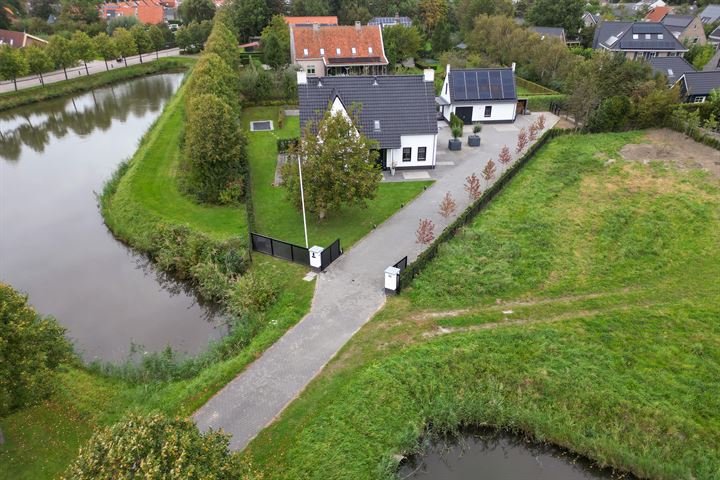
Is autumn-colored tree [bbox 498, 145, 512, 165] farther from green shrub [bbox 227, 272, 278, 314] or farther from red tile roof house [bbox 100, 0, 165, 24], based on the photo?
red tile roof house [bbox 100, 0, 165, 24]

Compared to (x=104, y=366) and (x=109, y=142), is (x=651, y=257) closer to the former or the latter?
(x=104, y=366)

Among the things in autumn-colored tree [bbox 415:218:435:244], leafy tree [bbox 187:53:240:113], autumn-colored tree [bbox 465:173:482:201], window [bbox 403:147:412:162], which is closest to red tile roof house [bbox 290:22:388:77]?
leafy tree [bbox 187:53:240:113]

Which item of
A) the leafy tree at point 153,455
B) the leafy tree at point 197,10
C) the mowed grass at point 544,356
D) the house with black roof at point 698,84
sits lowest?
the mowed grass at point 544,356

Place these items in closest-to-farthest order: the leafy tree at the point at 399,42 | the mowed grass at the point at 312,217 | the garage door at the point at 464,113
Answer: the mowed grass at the point at 312,217 < the garage door at the point at 464,113 < the leafy tree at the point at 399,42

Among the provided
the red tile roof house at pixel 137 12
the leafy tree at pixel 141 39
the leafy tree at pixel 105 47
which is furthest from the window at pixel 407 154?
the red tile roof house at pixel 137 12

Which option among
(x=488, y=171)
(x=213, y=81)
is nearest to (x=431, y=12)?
(x=213, y=81)

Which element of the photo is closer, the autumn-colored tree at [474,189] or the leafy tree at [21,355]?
the leafy tree at [21,355]

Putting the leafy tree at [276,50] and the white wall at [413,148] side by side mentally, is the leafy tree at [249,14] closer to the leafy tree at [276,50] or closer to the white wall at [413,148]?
the leafy tree at [276,50]

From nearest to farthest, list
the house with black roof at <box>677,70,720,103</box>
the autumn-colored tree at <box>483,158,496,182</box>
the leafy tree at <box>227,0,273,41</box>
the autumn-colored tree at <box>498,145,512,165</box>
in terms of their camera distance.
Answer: the autumn-colored tree at <box>483,158,496,182</box> < the autumn-colored tree at <box>498,145,512,165</box> < the house with black roof at <box>677,70,720,103</box> < the leafy tree at <box>227,0,273,41</box>
